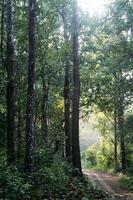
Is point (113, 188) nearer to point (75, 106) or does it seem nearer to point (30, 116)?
point (75, 106)

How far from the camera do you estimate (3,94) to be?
93.0ft

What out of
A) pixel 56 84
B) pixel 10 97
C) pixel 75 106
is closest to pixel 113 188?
pixel 75 106

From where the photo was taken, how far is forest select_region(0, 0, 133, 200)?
1675cm

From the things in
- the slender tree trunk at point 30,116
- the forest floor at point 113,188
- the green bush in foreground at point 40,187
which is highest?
the slender tree trunk at point 30,116

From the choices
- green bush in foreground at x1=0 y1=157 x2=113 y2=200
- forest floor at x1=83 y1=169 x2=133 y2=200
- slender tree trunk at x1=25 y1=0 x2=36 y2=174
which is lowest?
forest floor at x1=83 y1=169 x2=133 y2=200

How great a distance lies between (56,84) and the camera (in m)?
32.8

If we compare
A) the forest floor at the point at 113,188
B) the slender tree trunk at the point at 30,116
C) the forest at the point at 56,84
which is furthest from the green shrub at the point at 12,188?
the forest floor at the point at 113,188

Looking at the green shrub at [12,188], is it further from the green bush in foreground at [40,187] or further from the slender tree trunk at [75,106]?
the slender tree trunk at [75,106]

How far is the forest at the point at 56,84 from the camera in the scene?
16.8 meters

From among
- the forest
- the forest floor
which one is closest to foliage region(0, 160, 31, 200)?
the forest

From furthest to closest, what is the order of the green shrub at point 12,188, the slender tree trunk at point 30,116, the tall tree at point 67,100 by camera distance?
the tall tree at point 67,100 < the slender tree trunk at point 30,116 < the green shrub at point 12,188

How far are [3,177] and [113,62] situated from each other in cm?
1203

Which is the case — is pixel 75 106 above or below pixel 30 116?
above

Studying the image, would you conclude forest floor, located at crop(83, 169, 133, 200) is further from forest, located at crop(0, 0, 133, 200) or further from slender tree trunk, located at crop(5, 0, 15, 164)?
slender tree trunk, located at crop(5, 0, 15, 164)
